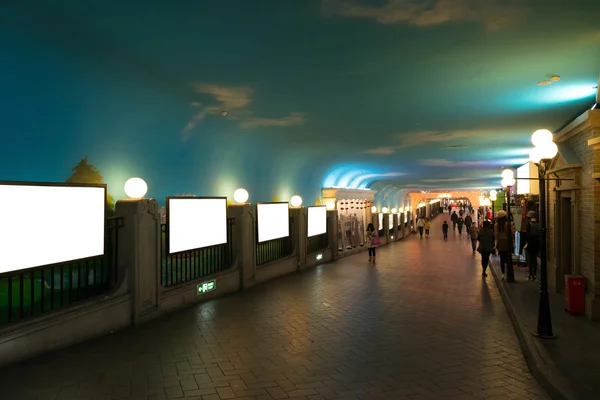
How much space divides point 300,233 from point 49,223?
948cm

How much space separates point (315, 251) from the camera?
16.5 metres

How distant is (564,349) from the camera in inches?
233

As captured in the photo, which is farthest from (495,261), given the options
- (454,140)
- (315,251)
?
(315,251)

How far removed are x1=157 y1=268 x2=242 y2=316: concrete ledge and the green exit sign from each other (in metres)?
0.07

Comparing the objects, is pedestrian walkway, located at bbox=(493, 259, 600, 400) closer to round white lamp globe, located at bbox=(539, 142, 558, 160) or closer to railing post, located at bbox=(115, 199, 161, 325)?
round white lamp globe, located at bbox=(539, 142, 558, 160)

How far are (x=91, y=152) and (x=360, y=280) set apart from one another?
7837 mm

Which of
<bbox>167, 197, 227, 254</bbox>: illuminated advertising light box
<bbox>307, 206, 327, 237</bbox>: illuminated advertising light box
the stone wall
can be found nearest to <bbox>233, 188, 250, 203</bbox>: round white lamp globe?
<bbox>167, 197, 227, 254</bbox>: illuminated advertising light box

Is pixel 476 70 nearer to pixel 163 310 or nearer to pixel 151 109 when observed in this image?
pixel 151 109

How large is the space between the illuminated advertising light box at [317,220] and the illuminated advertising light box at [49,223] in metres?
9.59

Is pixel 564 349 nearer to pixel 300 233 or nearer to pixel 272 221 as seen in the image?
pixel 272 221

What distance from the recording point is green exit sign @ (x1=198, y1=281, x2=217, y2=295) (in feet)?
30.1

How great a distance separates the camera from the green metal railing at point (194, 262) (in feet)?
28.7

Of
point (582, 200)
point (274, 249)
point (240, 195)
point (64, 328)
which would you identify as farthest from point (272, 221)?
point (582, 200)

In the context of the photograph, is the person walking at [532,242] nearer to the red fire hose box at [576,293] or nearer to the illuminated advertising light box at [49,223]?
the red fire hose box at [576,293]
